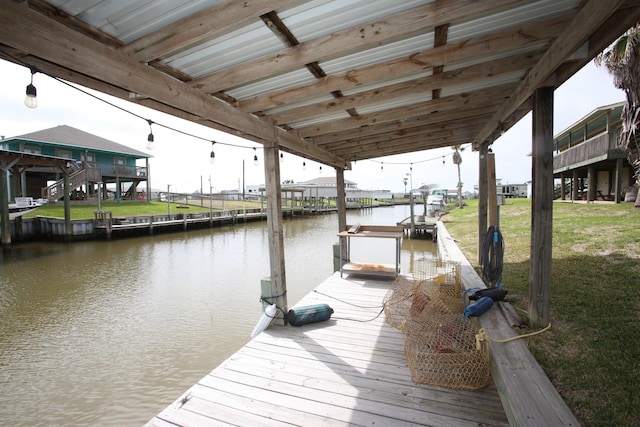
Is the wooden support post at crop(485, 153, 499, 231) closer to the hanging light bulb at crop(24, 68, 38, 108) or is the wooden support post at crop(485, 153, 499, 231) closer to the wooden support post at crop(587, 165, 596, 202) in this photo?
the hanging light bulb at crop(24, 68, 38, 108)

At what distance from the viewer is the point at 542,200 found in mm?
3236

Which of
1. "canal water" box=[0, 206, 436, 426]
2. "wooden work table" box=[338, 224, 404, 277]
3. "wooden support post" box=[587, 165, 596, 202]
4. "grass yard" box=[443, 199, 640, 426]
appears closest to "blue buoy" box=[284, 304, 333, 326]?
"canal water" box=[0, 206, 436, 426]

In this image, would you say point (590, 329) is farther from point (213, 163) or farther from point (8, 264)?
point (8, 264)

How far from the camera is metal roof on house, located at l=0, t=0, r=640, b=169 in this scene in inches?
76.4

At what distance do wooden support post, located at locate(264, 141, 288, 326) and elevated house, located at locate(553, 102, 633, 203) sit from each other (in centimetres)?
1328

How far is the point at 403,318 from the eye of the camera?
14.3 ft

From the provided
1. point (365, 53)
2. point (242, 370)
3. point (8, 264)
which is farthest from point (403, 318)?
point (8, 264)

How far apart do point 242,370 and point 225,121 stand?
2.73 meters

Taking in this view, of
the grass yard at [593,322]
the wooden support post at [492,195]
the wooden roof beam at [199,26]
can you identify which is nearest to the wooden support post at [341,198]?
the grass yard at [593,322]

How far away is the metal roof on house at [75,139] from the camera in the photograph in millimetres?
23359

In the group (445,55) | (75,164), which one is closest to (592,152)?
(445,55)

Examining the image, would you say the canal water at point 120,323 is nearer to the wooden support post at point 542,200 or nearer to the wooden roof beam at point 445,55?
the wooden roof beam at point 445,55

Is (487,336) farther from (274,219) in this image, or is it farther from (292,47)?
(292,47)

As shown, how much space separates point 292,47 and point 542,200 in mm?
3005
